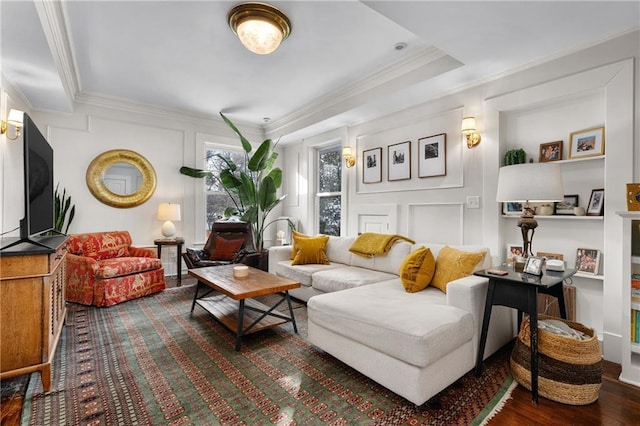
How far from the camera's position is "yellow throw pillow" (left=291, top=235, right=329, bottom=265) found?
3.66 meters

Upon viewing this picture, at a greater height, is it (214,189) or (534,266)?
(214,189)

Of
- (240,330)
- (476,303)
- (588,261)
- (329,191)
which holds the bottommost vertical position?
(240,330)

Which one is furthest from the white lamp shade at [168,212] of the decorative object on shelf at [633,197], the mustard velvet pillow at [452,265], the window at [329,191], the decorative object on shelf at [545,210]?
the decorative object on shelf at [633,197]

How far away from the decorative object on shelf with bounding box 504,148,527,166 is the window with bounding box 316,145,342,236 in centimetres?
246

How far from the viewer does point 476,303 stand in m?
1.97

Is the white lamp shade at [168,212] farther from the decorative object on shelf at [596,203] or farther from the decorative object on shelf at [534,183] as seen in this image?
the decorative object on shelf at [596,203]

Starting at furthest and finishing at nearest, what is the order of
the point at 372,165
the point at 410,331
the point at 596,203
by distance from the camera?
1. the point at 372,165
2. the point at 596,203
3. the point at 410,331

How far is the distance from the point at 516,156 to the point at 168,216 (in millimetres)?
4371

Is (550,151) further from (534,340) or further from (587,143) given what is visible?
(534,340)

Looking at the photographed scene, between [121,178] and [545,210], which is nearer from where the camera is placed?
[545,210]

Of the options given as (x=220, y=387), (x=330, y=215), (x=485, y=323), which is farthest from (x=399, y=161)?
(x=220, y=387)

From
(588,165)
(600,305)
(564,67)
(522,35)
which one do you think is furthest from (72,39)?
(600,305)

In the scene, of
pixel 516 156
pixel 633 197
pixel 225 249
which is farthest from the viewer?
pixel 225 249

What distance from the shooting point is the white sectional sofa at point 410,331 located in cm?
162
